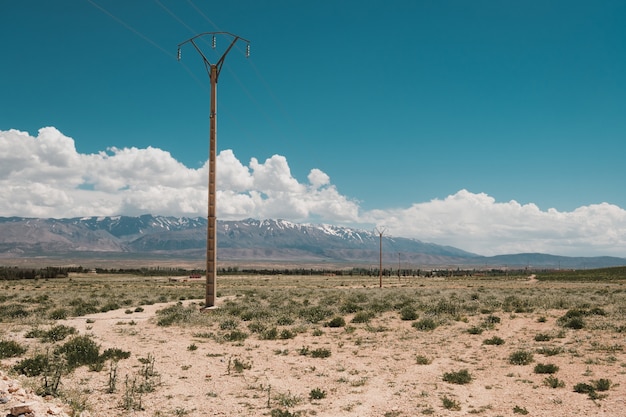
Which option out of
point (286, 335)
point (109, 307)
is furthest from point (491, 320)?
point (109, 307)

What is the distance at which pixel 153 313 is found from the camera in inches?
1136

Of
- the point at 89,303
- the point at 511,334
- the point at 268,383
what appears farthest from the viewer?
the point at 89,303

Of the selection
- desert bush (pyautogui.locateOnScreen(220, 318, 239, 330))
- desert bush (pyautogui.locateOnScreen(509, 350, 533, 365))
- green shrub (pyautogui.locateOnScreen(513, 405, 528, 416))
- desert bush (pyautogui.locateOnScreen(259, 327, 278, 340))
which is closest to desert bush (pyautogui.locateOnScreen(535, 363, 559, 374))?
desert bush (pyautogui.locateOnScreen(509, 350, 533, 365))

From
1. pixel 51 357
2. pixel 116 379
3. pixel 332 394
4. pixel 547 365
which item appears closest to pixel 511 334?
pixel 547 365

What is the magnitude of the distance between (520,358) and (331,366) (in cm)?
680

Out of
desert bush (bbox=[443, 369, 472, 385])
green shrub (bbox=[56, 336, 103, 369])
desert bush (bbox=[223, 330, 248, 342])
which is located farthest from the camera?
desert bush (bbox=[223, 330, 248, 342])

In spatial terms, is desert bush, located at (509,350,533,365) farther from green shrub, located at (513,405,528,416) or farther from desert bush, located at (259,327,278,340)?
desert bush, located at (259,327,278,340)

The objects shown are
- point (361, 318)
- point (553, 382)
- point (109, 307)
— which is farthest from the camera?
point (109, 307)

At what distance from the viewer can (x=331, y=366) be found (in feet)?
50.5

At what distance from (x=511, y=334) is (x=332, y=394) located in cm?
1234

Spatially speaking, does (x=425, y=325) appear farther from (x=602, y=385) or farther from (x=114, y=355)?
(x=114, y=355)

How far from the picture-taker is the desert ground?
11.1 meters

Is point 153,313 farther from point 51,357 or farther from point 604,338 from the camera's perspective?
point 604,338

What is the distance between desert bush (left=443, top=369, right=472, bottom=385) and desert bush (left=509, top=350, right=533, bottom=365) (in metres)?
2.78
